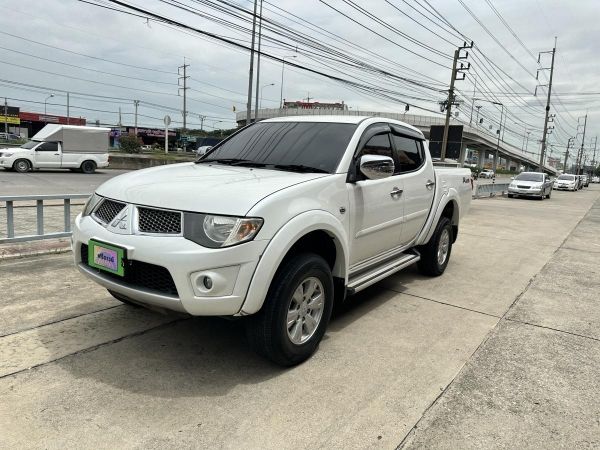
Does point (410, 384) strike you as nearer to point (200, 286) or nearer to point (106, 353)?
point (200, 286)

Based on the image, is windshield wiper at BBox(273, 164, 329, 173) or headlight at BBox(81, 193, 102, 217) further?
windshield wiper at BBox(273, 164, 329, 173)

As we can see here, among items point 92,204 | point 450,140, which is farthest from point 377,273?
point 450,140

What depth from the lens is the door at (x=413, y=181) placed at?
16.0ft

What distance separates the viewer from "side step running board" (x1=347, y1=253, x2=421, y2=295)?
3.97 meters

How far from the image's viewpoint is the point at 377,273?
4.36 m

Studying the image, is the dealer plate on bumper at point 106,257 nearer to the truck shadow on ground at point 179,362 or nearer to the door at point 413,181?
the truck shadow on ground at point 179,362

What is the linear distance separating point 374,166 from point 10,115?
7567 cm

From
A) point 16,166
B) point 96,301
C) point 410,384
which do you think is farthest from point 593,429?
point 16,166

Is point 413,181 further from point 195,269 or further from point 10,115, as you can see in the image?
point 10,115

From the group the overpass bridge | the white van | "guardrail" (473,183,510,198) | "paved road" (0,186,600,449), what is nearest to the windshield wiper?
"paved road" (0,186,600,449)

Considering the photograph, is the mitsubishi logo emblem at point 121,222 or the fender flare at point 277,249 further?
the mitsubishi logo emblem at point 121,222

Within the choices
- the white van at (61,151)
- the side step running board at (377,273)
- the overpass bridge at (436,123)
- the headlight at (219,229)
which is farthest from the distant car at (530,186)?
the overpass bridge at (436,123)

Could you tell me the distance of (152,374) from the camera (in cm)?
323

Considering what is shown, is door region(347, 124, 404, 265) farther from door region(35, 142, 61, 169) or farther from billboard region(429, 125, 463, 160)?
door region(35, 142, 61, 169)
